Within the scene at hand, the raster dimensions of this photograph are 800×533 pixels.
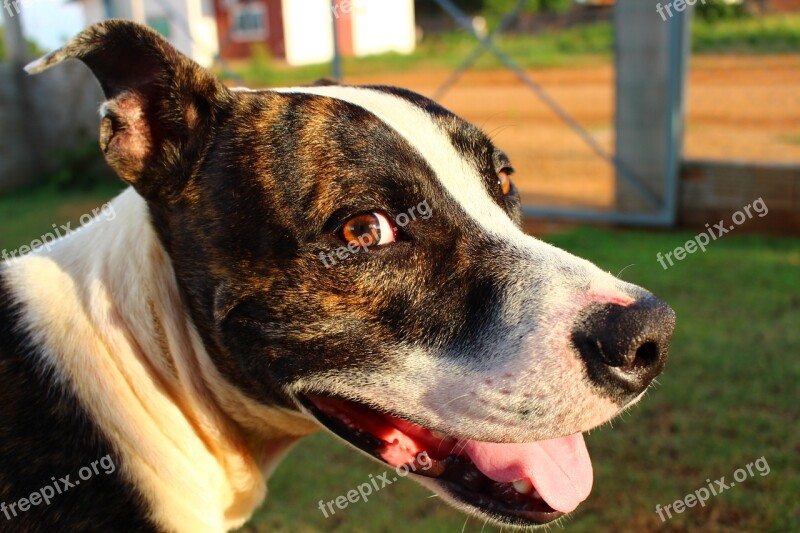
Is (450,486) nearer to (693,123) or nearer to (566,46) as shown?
(693,123)

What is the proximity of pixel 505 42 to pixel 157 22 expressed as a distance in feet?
20.0

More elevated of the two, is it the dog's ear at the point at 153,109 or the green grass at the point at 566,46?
the dog's ear at the point at 153,109

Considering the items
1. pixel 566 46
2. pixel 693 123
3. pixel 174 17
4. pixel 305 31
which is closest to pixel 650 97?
pixel 693 123

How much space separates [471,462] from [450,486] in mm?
89

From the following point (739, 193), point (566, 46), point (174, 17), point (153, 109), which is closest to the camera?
point (153, 109)

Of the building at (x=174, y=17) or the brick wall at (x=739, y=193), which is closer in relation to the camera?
the brick wall at (x=739, y=193)

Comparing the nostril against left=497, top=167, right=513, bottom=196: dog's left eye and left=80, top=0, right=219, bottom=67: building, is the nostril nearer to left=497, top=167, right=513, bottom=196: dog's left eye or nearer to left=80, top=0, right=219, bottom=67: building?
left=497, top=167, right=513, bottom=196: dog's left eye

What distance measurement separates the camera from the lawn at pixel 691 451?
11.2 feet

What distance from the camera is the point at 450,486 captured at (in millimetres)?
2211

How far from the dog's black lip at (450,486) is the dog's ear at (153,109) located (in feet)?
2.51

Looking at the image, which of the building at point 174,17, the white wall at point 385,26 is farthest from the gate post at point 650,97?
the white wall at point 385,26

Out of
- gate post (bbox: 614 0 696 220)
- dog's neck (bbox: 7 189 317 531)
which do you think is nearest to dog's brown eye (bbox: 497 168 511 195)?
dog's neck (bbox: 7 189 317 531)

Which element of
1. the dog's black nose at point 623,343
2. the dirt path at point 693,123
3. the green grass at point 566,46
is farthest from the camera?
the green grass at point 566,46

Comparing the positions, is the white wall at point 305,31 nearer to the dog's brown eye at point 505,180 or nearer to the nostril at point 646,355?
the dog's brown eye at point 505,180
